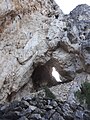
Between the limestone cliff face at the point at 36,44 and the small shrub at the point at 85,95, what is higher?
the limestone cliff face at the point at 36,44

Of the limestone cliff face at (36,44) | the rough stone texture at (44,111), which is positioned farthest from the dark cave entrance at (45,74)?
the rough stone texture at (44,111)

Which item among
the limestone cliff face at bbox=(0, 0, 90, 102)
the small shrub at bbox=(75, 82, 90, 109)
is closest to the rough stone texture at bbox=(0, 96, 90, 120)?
the small shrub at bbox=(75, 82, 90, 109)

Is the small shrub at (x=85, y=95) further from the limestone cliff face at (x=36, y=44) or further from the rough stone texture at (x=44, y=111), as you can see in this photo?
the rough stone texture at (x=44, y=111)

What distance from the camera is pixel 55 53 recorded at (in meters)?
31.0

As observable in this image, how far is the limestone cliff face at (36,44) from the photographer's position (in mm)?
26297

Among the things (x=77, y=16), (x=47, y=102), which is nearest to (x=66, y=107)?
(x=47, y=102)

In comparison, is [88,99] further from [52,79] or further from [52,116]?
[52,79]

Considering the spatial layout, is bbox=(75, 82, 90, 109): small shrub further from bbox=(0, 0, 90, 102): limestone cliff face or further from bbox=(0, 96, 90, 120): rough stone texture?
bbox=(0, 96, 90, 120): rough stone texture

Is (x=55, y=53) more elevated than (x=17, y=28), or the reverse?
(x=17, y=28)

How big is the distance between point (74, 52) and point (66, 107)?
44.5 ft

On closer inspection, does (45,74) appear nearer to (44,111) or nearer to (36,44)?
(36,44)

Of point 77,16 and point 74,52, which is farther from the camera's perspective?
point 77,16

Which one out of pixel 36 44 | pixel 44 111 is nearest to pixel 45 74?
pixel 36 44

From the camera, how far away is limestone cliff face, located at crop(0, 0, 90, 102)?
26297 millimetres
